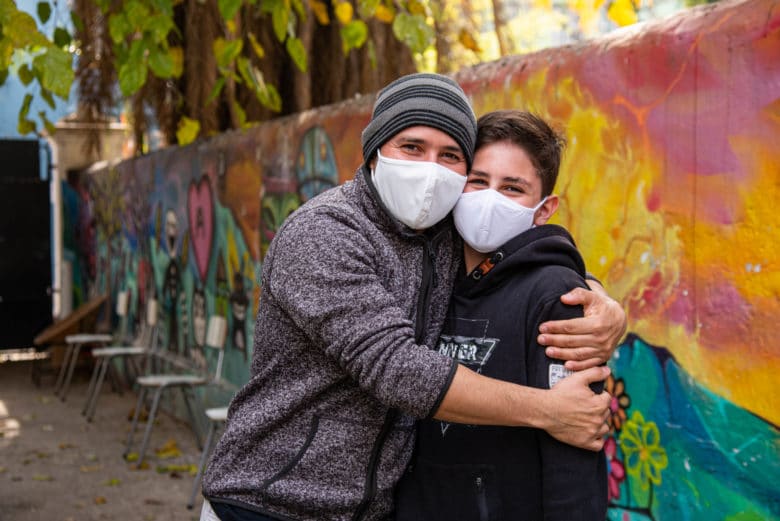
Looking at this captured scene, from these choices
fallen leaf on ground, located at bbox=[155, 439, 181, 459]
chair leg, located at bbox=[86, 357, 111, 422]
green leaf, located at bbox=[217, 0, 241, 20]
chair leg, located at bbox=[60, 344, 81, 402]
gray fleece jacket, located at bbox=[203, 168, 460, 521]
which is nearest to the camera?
gray fleece jacket, located at bbox=[203, 168, 460, 521]

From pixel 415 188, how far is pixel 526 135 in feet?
0.97

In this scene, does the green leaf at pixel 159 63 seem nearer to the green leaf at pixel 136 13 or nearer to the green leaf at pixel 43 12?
the green leaf at pixel 136 13

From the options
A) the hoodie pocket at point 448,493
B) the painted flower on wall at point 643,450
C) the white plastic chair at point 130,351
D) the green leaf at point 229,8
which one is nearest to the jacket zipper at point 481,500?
the hoodie pocket at point 448,493

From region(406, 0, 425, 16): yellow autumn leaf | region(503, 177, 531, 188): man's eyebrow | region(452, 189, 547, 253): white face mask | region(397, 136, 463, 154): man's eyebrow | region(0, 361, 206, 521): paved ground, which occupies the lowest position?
region(0, 361, 206, 521): paved ground

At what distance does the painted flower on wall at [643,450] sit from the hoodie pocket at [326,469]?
5.82 feet

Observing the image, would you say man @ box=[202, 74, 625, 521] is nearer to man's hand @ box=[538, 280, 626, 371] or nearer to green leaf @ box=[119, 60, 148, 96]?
man's hand @ box=[538, 280, 626, 371]

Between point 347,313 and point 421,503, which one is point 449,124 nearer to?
point 347,313

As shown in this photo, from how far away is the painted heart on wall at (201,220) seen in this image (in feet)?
28.2

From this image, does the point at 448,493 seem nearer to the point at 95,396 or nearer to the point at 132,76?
the point at 132,76

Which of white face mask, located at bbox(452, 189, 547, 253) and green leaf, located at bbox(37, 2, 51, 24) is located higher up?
green leaf, located at bbox(37, 2, 51, 24)

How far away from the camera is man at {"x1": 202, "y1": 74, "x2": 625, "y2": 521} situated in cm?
190

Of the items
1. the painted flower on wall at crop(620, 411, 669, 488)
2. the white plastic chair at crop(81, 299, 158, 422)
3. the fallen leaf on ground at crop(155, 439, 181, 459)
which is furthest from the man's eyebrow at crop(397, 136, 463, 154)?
the white plastic chair at crop(81, 299, 158, 422)

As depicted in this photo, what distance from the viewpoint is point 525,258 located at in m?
2.05

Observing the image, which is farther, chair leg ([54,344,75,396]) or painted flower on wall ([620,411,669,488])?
chair leg ([54,344,75,396])
